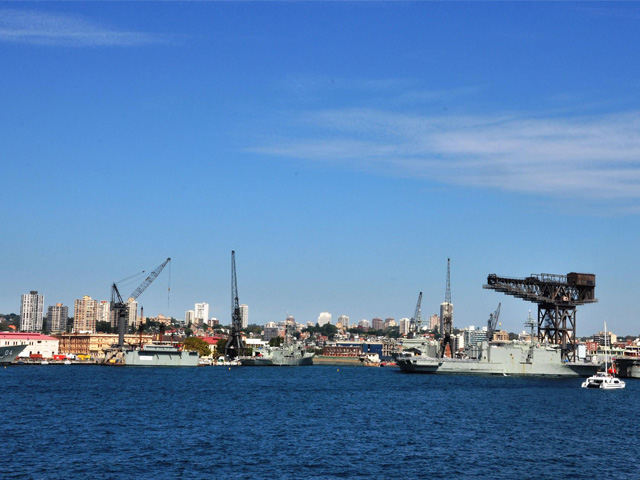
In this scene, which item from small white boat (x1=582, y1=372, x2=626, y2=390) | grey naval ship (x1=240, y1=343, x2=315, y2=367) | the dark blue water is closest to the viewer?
the dark blue water

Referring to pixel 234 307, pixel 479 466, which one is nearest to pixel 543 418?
pixel 479 466

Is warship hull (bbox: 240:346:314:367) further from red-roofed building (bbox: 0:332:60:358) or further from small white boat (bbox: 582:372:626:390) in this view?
small white boat (bbox: 582:372:626:390)

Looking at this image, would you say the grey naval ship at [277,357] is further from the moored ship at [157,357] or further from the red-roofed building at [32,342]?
the red-roofed building at [32,342]

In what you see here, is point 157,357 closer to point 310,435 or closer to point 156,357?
point 156,357

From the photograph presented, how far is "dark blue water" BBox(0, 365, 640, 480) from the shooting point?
36750 millimetres

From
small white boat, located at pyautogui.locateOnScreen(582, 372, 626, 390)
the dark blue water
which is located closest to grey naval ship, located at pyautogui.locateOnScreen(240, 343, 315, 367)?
small white boat, located at pyautogui.locateOnScreen(582, 372, 626, 390)

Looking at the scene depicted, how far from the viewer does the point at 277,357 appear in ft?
566

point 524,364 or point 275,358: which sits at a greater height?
point 524,364

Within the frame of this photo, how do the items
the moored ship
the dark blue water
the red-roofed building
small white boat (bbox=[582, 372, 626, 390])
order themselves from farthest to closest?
the red-roofed building → the moored ship → small white boat (bbox=[582, 372, 626, 390]) → the dark blue water

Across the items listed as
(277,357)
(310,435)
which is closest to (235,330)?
(277,357)

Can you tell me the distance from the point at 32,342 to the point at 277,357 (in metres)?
60.7

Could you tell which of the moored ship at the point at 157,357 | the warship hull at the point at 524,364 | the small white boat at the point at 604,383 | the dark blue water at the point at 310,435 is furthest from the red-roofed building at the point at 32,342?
the small white boat at the point at 604,383

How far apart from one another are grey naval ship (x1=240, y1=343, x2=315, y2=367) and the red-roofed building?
4930cm

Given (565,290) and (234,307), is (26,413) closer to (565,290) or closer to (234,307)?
(565,290)
